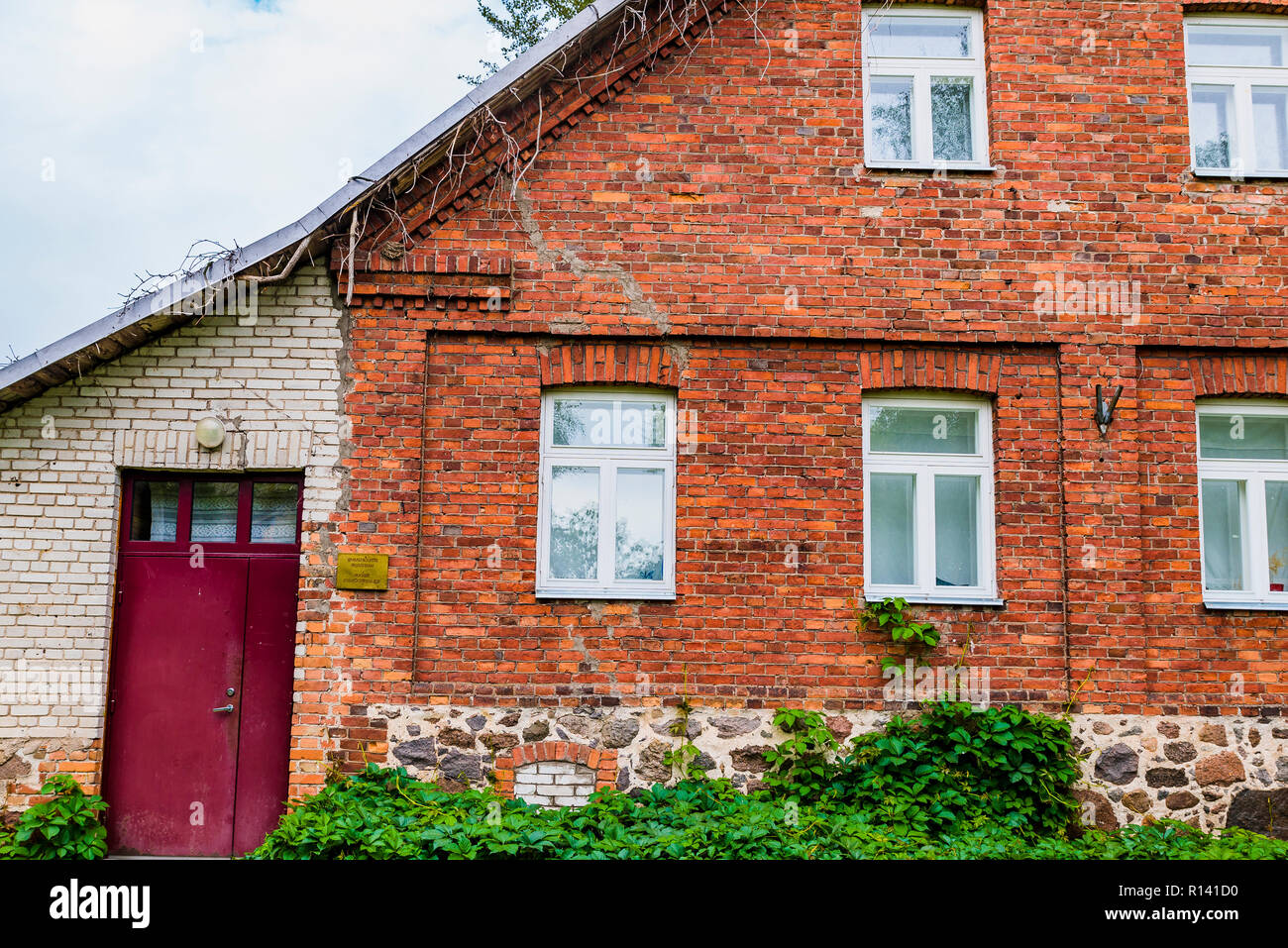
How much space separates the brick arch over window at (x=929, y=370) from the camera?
305 inches

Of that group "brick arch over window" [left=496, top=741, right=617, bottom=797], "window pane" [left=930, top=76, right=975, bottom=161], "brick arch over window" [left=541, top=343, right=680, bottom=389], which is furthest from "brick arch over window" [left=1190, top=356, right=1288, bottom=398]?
"brick arch over window" [left=496, top=741, right=617, bottom=797]

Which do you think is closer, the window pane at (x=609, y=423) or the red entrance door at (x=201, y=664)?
the red entrance door at (x=201, y=664)

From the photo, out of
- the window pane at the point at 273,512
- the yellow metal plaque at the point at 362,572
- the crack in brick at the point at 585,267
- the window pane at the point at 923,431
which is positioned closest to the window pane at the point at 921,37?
the crack in brick at the point at 585,267

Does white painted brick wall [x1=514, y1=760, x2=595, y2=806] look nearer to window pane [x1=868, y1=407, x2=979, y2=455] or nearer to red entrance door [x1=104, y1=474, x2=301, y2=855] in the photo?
red entrance door [x1=104, y1=474, x2=301, y2=855]

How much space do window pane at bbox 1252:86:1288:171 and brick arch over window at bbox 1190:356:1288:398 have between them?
1.63 metres

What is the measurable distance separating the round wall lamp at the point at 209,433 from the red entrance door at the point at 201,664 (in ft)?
1.15

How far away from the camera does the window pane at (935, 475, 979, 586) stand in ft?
25.5

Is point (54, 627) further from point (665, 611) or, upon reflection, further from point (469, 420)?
point (665, 611)

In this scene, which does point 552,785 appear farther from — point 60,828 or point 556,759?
point 60,828

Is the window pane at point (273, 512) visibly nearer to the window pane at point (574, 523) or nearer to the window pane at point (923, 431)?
the window pane at point (574, 523)

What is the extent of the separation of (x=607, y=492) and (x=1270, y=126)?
20.0ft

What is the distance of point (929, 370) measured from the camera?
7.77 metres

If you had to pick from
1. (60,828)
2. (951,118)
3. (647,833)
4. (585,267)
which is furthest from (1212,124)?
(60,828)

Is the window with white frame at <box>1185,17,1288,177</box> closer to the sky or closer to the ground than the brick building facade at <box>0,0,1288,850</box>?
closer to the sky
